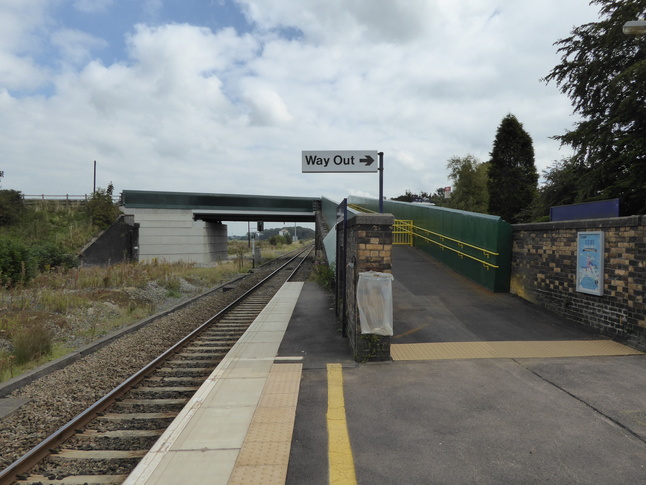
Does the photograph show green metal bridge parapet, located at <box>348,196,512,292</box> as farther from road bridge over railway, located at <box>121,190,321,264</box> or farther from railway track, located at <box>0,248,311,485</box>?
road bridge over railway, located at <box>121,190,321,264</box>

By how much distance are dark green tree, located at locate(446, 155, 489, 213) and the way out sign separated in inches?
1320

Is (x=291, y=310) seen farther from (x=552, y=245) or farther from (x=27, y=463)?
(x=27, y=463)

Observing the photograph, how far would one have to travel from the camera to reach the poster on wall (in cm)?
722

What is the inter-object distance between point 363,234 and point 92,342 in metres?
6.15

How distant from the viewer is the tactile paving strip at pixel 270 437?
3.21m

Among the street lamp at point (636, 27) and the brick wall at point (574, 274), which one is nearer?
the brick wall at point (574, 274)

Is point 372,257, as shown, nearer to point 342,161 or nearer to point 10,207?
point 342,161

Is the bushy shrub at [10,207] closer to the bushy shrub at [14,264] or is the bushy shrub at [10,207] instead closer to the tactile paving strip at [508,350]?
the bushy shrub at [14,264]

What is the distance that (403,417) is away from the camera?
13.8 feet

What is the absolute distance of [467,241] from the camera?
12070 mm

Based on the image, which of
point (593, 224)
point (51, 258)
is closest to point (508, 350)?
point (593, 224)

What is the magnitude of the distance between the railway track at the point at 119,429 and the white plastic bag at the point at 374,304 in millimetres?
2671

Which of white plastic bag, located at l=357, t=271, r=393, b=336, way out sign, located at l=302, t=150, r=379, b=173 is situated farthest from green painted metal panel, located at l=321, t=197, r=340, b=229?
white plastic bag, located at l=357, t=271, r=393, b=336


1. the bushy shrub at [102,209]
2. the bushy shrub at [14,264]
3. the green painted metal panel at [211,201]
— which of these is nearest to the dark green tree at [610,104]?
the bushy shrub at [14,264]
